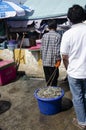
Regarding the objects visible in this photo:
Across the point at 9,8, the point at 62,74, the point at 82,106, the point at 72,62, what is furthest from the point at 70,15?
the point at 9,8

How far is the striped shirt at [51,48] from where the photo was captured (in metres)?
6.09

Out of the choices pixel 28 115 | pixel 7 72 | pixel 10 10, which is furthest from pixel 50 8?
pixel 28 115

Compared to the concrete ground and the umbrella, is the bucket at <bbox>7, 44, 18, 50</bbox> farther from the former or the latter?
the concrete ground

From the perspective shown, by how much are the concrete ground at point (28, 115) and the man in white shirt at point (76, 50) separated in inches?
38.6

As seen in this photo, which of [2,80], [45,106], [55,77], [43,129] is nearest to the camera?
[43,129]

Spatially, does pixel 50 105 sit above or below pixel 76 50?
below

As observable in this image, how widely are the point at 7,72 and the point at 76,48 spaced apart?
4534 millimetres

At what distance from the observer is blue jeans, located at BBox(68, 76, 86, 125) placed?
4.62m

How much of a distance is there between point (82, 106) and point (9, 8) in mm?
5298

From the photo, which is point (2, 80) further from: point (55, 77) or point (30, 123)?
point (30, 123)

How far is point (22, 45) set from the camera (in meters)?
9.48

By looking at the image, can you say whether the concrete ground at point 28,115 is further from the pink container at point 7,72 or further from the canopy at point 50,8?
the canopy at point 50,8

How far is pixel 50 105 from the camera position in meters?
5.57

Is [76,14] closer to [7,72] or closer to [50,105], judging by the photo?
[50,105]
